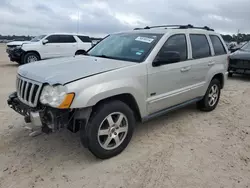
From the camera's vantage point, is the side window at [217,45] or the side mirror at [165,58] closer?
the side mirror at [165,58]

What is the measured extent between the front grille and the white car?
9523mm

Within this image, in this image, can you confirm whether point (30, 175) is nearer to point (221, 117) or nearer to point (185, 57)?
point (185, 57)

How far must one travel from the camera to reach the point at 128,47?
4.04 m

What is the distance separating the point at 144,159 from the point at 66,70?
1603 millimetres

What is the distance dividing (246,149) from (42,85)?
308cm

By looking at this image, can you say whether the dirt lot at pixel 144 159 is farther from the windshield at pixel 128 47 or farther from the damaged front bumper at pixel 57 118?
the windshield at pixel 128 47

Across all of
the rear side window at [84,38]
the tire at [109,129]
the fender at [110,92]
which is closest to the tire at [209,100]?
the fender at [110,92]

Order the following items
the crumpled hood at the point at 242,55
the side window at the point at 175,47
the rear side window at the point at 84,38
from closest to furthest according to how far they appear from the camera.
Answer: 1. the side window at the point at 175,47
2. the crumpled hood at the point at 242,55
3. the rear side window at the point at 84,38

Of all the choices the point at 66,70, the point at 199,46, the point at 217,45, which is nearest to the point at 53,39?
the point at 217,45

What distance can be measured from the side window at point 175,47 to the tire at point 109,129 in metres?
1.08

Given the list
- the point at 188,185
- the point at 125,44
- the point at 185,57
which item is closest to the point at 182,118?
the point at 185,57

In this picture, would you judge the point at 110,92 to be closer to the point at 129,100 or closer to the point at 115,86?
the point at 115,86

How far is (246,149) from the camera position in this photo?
3654mm

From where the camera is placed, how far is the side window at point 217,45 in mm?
5233
